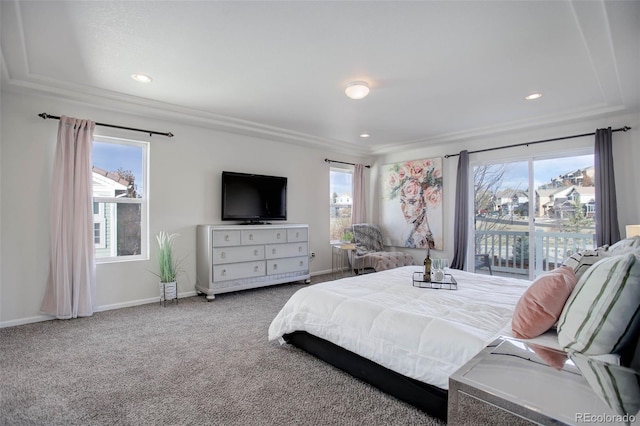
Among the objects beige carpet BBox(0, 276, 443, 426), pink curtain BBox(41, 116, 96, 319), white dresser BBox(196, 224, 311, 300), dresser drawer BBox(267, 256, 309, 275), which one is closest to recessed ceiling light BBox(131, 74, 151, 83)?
pink curtain BBox(41, 116, 96, 319)

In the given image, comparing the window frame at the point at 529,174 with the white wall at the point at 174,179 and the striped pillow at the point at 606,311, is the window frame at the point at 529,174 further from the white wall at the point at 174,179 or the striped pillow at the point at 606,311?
the striped pillow at the point at 606,311

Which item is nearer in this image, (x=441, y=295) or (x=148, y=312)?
(x=441, y=295)

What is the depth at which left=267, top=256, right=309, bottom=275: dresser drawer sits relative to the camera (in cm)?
466

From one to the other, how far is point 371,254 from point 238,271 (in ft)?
7.41

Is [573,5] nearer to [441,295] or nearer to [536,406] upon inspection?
[441,295]

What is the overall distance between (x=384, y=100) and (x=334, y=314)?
8.51 feet

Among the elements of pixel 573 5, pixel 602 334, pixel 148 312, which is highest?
pixel 573 5

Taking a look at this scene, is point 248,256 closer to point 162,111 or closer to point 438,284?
point 162,111

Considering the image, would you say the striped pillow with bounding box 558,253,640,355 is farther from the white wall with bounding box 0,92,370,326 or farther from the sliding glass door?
the white wall with bounding box 0,92,370,326

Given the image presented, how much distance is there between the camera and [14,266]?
324 centimetres

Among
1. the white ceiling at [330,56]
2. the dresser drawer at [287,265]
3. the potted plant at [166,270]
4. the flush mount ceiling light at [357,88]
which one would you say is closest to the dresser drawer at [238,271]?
the dresser drawer at [287,265]

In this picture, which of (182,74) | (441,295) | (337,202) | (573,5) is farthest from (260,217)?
(573,5)

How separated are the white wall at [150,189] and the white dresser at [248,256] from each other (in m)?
0.44

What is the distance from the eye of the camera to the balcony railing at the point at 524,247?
431 cm
